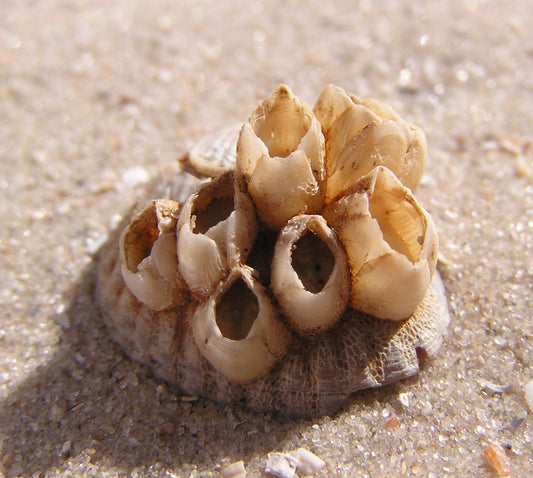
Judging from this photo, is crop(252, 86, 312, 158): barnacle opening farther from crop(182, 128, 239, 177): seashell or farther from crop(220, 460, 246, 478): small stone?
crop(220, 460, 246, 478): small stone

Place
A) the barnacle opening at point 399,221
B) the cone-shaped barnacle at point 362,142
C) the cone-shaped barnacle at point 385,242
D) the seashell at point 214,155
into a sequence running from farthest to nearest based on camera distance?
the seashell at point 214,155, the cone-shaped barnacle at point 362,142, the barnacle opening at point 399,221, the cone-shaped barnacle at point 385,242

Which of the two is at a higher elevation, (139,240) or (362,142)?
(362,142)

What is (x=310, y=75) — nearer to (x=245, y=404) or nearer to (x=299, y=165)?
(x=299, y=165)

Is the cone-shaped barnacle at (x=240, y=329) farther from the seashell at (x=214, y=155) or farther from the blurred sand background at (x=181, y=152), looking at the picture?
the seashell at (x=214, y=155)

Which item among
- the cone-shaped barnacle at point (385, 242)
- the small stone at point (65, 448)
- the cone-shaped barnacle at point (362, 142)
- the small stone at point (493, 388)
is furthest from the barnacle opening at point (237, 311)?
the small stone at point (493, 388)

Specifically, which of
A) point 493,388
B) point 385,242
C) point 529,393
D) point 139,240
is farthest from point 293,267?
point 529,393

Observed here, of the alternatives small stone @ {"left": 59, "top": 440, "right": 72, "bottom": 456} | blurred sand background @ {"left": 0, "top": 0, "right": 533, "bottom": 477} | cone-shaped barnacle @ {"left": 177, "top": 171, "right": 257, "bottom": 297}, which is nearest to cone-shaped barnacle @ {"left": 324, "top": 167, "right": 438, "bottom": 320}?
cone-shaped barnacle @ {"left": 177, "top": 171, "right": 257, "bottom": 297}

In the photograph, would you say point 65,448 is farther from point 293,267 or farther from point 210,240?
point 293,267
